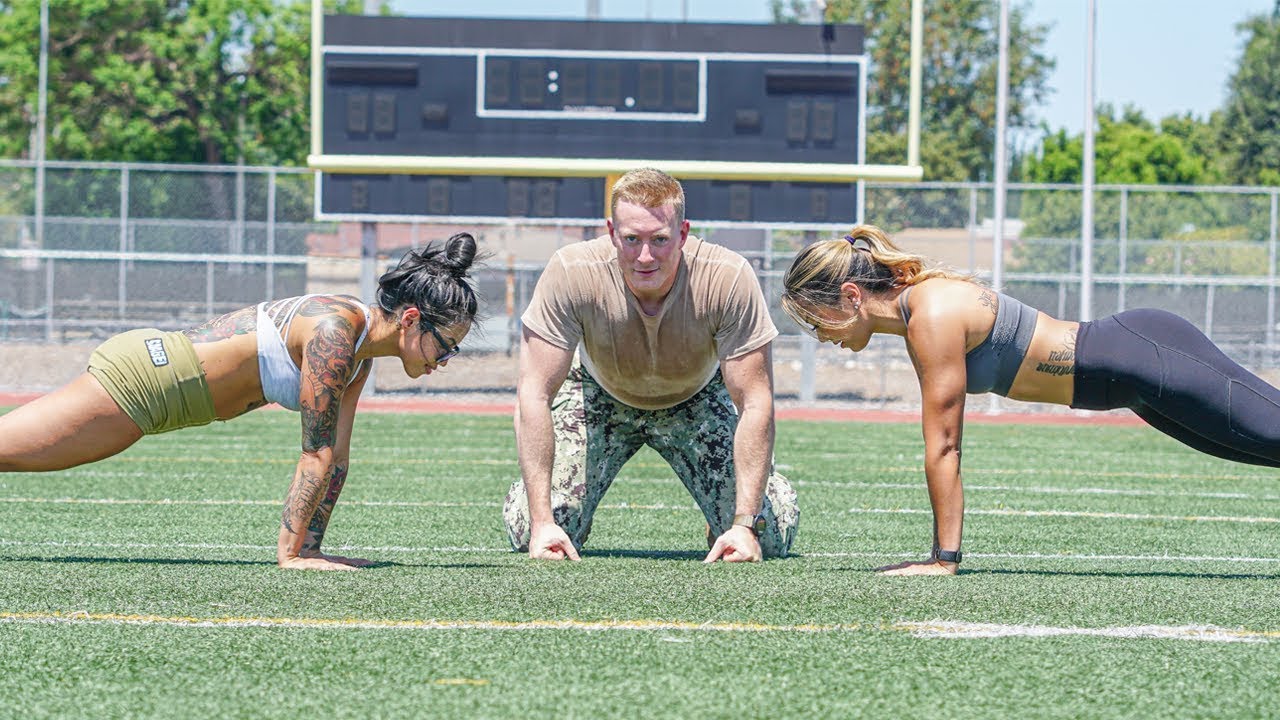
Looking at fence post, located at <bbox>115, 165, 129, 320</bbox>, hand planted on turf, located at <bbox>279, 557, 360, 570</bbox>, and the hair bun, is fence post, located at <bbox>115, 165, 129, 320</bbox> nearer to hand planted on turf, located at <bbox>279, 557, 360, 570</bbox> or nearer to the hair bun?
hand planted on turf, located at <bbox>279, 557, 360, 570</bbox>

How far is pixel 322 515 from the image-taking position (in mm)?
5461

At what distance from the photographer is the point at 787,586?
4.91 meters

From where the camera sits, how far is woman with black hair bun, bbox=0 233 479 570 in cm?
506

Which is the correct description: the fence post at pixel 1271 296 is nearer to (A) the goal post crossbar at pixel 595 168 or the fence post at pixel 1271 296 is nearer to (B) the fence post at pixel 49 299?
(A) the goal post crossbar at pixel 595 168

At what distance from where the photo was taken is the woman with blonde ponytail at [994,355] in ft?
16.5

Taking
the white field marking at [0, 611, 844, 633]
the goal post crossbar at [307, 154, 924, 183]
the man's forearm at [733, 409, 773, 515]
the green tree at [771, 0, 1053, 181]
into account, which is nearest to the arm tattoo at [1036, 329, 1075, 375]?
the man's forearm at [733, 409, 773, 515]

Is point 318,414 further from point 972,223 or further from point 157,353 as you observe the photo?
point 972,223

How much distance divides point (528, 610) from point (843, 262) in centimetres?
157

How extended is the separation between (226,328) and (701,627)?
2.03 metres

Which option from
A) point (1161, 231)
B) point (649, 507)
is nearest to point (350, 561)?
point (649, 507)

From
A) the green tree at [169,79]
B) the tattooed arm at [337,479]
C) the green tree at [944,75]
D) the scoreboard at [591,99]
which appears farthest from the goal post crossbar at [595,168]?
the green tree at [944,75]

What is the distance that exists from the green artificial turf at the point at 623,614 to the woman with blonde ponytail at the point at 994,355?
46cm

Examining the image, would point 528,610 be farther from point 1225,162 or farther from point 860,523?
point 1225,162

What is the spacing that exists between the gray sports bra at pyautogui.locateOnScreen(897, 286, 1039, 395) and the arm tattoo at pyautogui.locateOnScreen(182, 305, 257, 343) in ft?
6.95
